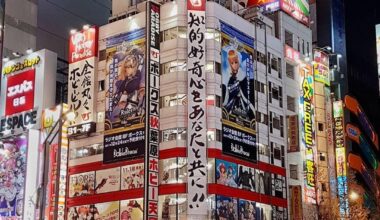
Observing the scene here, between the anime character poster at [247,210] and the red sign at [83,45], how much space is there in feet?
50.5

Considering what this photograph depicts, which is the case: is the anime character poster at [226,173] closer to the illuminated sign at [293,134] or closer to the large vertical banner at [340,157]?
the illuminated sign at [293,134]

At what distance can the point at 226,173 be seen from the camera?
47.2 meters

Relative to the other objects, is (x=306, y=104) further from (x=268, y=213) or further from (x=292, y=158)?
(x=268, y=213)

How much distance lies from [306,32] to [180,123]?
18613 millimetres

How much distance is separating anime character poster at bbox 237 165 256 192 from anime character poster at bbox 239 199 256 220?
987 millimetres

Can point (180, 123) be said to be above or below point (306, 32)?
below

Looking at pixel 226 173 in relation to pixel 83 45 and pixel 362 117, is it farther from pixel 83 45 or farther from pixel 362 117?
pixel 362 117

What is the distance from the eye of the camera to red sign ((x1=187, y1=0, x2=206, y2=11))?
4844 centimetres

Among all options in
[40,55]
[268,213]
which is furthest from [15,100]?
[268,213]

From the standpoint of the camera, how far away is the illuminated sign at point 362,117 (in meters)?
74.1

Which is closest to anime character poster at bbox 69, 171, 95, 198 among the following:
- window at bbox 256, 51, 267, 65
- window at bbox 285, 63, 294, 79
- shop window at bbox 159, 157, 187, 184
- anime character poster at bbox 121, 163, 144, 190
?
anime character poster at bbox 121, 163, 144, 190

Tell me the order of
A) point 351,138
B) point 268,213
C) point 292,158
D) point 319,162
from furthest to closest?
1. point 351,138
2. point 319,162
3. point 292,158
4. point 268,213

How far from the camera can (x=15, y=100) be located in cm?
5450

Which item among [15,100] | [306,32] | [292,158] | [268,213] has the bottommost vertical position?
[268,213]
